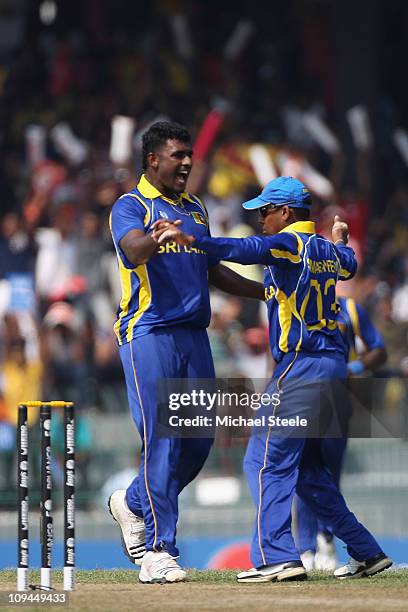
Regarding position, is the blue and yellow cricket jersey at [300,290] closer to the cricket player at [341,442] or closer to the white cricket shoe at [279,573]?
the cricket player at [341,442]

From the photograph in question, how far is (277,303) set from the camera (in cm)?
818

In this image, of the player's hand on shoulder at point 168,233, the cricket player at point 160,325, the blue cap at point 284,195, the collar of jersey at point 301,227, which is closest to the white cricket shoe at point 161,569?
the cricket player at point 160,325

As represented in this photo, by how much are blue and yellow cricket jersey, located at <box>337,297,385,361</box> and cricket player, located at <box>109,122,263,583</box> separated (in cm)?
283

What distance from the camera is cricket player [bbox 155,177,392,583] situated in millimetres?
8031

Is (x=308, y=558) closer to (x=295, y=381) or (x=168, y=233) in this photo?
(x=295, y=381)

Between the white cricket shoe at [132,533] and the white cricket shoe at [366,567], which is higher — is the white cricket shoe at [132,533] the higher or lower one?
the higher one

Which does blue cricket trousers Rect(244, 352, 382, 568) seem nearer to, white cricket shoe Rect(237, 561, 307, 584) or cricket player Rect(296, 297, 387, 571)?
white cricket shoe Rect(237, 561, 307, 584)

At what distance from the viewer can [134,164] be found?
17344 millimetres

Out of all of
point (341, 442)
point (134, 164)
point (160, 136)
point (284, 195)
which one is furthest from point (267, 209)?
point (134, 164)

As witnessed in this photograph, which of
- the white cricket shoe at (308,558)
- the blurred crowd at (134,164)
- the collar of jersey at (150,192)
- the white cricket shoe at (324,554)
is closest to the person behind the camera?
the collar of jersey at (150,192)

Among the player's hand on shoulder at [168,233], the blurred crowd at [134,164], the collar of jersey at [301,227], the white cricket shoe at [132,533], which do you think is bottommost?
the white cricket shoe at [132,533]

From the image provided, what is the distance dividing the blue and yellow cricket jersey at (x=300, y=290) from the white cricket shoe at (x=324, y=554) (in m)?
2.48

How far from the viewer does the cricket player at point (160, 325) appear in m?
7.94

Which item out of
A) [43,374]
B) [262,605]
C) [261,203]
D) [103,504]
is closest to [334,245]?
[261,203]
